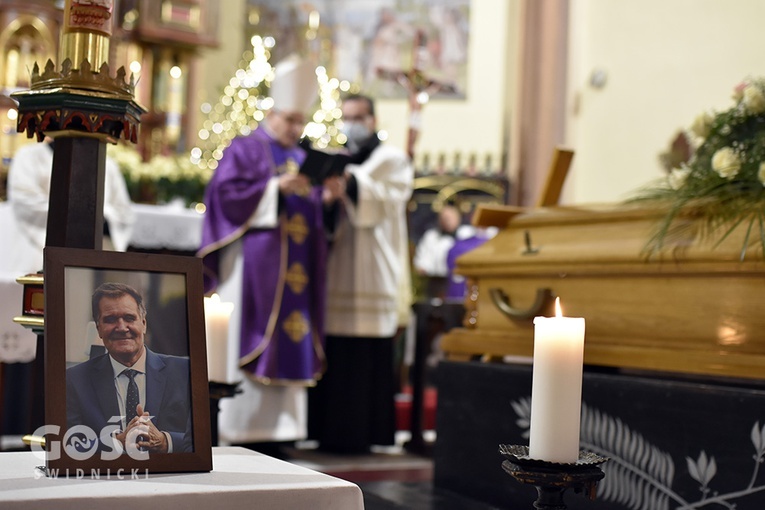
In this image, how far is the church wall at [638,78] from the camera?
9594 millimetres

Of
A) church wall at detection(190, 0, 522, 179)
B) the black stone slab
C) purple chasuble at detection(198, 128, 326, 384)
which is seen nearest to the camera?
the black stone slab

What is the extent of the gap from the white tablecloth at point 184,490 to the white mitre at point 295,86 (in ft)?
13.9

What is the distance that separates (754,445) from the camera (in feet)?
7.14

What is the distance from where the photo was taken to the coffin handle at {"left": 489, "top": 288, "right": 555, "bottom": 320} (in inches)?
110

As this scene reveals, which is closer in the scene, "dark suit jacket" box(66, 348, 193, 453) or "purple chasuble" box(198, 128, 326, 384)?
"dark suit jacket" box(66, 348, 193, 453)

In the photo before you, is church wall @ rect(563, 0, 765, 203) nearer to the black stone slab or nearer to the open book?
the open book

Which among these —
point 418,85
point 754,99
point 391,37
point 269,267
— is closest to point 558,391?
point 754,99

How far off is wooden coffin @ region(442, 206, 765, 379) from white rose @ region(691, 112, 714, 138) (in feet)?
0.97

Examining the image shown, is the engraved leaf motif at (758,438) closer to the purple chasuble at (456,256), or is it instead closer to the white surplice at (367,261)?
the white surplice at (367,261)

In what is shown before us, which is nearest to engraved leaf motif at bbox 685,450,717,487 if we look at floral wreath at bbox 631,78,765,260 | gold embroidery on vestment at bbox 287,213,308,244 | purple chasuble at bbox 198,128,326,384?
floral wreath at bbox 631,78,765,260

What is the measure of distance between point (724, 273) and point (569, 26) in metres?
8.30

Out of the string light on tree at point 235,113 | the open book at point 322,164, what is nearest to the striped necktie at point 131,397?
the open book at point 322,164

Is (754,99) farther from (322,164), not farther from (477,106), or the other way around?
(477,106)

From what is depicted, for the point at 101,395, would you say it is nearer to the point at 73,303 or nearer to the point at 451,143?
the point at 73,303
